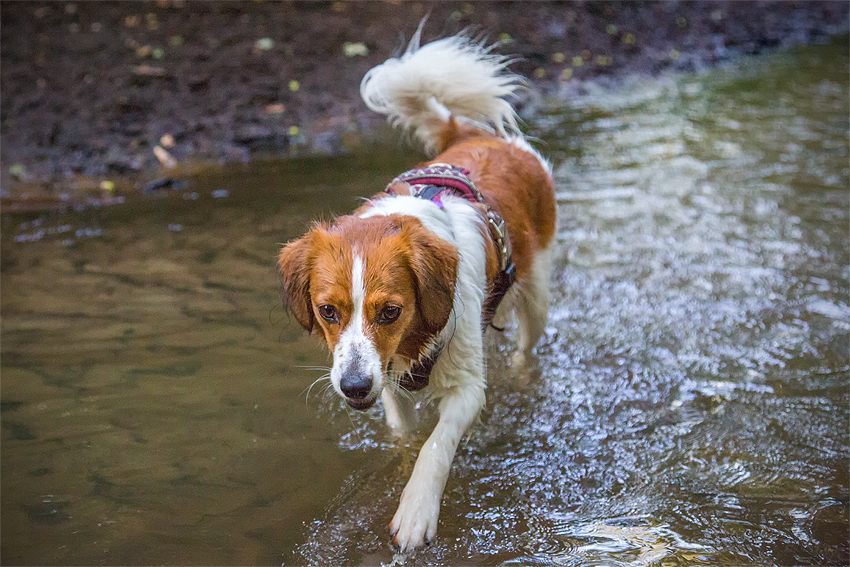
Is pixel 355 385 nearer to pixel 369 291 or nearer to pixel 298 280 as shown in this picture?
pixel 369 291

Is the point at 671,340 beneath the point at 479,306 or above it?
beneath

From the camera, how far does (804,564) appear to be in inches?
104

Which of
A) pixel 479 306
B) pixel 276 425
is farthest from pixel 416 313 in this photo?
pixel 276 425

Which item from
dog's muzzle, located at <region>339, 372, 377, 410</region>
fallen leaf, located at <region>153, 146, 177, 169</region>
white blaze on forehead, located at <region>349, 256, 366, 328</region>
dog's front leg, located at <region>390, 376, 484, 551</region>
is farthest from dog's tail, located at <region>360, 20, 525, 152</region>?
fallen leaf, located at <region>153, 146, 177, 169</region>

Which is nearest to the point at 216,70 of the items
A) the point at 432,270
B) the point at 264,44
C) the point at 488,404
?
the point at 264,44

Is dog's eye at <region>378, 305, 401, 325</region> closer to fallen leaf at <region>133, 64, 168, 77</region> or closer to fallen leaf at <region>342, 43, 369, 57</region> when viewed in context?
fallen leaf at <region>133, 64, 168, 77</region>

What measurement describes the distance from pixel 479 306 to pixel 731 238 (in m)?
3.12

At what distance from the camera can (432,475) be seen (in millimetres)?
2645

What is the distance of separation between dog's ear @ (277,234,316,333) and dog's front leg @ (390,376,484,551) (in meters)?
0.62

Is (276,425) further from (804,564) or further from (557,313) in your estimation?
(804,564)

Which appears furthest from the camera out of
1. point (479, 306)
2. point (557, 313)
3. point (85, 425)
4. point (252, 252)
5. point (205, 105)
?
point (205, 105)

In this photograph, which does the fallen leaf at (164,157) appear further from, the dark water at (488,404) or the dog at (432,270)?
the dog at (432,270)

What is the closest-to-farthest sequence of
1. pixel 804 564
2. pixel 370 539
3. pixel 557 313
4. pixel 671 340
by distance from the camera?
pixel 804 564 → pixel 370 539 → pixel 671 340 → pixel 557 313

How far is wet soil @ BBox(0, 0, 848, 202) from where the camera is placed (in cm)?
696
